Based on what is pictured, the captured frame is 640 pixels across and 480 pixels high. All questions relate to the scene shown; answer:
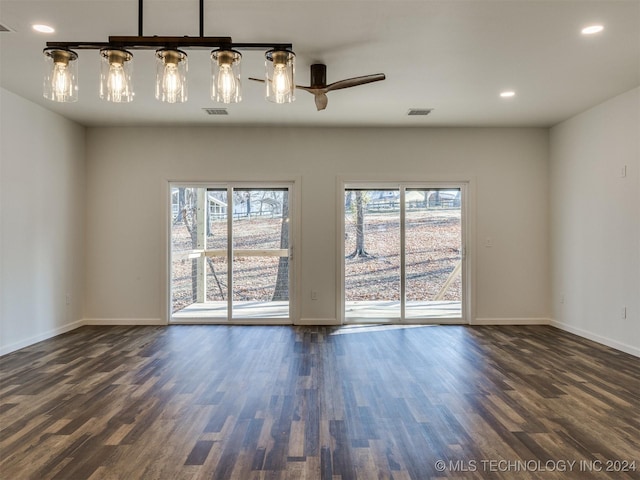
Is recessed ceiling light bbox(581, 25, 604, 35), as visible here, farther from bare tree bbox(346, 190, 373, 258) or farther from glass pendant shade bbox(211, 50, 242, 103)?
bare tree bbox(346, 190, 373, 258)

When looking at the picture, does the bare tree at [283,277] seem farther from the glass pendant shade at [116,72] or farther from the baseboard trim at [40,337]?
the glass pendant shade at [116,72]

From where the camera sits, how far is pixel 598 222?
183 inches

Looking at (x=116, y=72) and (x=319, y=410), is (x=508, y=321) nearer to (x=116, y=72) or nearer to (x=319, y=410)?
(x=319, y=410)

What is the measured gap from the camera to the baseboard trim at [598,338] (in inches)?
163

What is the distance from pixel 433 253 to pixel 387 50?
323 centimetres

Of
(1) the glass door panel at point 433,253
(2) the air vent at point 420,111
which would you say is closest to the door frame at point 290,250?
(1) the glass door panel at point 433,253

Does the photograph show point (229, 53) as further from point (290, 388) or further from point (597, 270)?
point (597, 270)

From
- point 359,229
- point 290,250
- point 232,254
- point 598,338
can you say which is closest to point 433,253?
point 359,229

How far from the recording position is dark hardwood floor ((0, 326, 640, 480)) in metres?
2.10

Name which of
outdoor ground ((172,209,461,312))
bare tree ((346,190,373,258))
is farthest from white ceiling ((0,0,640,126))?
outdoor ground ((172,209,461,312))

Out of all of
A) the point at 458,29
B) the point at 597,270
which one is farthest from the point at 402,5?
the point at 597,270

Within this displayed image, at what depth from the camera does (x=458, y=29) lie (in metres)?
2.99

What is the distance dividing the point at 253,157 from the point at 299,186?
787mm

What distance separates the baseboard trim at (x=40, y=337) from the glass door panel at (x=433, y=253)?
4645 mm
